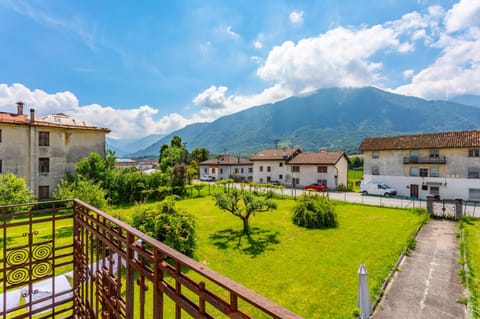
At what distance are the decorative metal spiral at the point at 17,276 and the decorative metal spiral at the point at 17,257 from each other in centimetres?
10

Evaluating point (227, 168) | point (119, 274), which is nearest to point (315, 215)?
point (119, 274)

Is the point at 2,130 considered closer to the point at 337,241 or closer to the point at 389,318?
the point at 337,241

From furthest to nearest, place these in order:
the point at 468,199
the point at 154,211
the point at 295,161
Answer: the point at 295,161 < the point at 468,199 < the point at 154,211

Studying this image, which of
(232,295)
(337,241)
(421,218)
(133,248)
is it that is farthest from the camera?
(421,218)

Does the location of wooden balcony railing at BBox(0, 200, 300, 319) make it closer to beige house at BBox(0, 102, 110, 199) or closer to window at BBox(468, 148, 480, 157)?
beige house at BBox(0, 102, 110, 199)

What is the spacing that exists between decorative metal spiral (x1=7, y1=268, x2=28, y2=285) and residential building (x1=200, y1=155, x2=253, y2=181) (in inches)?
1465

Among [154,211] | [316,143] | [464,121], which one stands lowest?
[154,211]

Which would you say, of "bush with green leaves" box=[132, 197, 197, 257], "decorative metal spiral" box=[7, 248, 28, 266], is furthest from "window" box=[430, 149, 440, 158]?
"decorative metal spiral" box=[7, 248, 28, 266]

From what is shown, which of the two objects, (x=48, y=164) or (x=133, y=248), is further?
(x=48, y=164)

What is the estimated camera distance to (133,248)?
1841mm

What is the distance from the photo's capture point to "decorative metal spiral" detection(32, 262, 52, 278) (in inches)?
130

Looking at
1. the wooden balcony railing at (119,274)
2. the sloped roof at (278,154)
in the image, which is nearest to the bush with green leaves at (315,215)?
the wooden balcony railing at (119,274)

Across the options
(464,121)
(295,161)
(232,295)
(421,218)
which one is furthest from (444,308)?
(464,121)

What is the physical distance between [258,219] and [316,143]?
19131 cm
